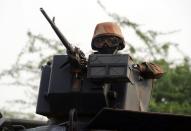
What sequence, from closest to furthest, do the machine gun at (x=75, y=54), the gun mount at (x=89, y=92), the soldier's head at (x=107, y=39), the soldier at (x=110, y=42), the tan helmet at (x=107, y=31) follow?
the gun mount at (x=89, y=92) → the machine gun at (x=75, y=54) → the soldier at (x=110, y=42) → the soldier's head at (x=107, y=39) → the tan helmet at (x=107, y=31)

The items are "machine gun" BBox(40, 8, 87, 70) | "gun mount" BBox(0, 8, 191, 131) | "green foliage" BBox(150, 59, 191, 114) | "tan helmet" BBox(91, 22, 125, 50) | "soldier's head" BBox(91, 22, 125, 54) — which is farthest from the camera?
"green foliage" BBox(150, 59, 191, 114)

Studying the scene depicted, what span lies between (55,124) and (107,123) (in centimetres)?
143

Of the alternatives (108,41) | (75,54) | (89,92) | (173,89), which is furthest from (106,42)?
(173,89)

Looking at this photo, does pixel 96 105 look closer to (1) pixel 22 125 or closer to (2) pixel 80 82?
(2) pixel 80 82

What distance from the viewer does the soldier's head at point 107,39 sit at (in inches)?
389

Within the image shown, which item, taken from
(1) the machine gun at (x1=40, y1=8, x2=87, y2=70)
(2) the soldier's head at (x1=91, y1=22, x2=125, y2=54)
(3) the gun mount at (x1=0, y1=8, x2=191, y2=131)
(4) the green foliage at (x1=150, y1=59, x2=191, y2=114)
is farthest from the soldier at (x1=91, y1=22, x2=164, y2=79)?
(4) the green foliage at (x1=150, y1=59, x2=191, y2=114)

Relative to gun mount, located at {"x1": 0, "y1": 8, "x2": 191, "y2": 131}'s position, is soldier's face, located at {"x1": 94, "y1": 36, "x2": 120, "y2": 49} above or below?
above

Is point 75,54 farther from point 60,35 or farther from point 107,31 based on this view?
point 107,31

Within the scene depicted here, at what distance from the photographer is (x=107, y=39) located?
9.99 meters

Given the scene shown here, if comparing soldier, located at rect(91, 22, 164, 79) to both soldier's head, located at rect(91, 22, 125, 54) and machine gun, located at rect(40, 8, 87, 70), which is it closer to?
soldier's head, located at rect(91, 22, 125, 54)

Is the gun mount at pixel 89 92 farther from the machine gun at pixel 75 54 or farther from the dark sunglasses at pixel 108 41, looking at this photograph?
the dark sunglasses at pixel 108 41

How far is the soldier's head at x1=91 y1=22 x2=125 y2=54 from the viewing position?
9.89m

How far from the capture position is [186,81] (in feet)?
84.9

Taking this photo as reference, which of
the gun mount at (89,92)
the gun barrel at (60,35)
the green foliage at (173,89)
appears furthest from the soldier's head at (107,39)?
the green foliage at (173,89)
